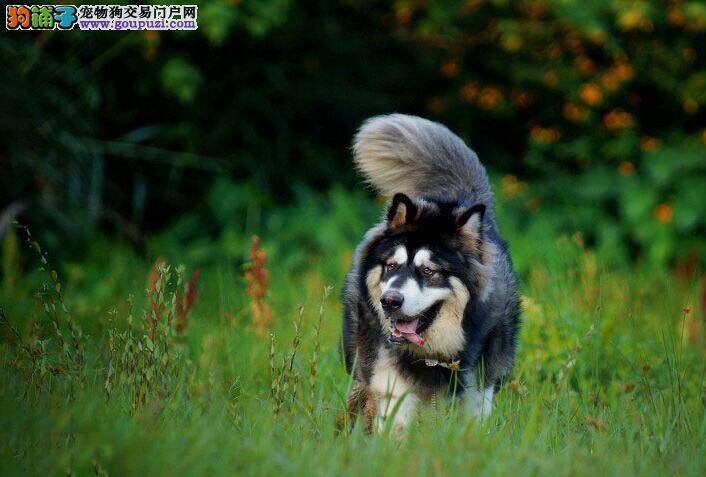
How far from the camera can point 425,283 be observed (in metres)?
4.31

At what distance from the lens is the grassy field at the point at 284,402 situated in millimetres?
3225

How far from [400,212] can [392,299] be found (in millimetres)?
548

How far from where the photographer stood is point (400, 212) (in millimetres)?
4488

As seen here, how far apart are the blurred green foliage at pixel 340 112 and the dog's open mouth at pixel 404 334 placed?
448 cm

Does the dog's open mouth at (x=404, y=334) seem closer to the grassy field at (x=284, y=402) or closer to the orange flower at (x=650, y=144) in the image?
the grassy field at (x=284, y=402)

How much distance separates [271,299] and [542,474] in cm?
297

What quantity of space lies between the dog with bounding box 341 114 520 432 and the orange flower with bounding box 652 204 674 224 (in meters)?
5.14

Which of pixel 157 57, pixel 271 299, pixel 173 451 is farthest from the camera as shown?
pixel 157 57

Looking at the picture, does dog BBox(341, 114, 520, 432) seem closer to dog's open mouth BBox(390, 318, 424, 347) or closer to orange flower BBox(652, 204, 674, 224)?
dog's open mouth BBox(390, 318, 424, 347)

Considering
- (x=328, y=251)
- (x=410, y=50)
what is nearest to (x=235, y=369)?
(x=328, y=251)

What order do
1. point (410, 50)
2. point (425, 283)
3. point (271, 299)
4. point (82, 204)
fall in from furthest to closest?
point (410, 50) → point (82, 204) → point (271, 299) → point (425, 283)

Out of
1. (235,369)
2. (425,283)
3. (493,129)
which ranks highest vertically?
(493,129)

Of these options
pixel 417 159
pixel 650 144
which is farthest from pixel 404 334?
pixel 650 144

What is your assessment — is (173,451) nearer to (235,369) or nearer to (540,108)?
(235,369)
